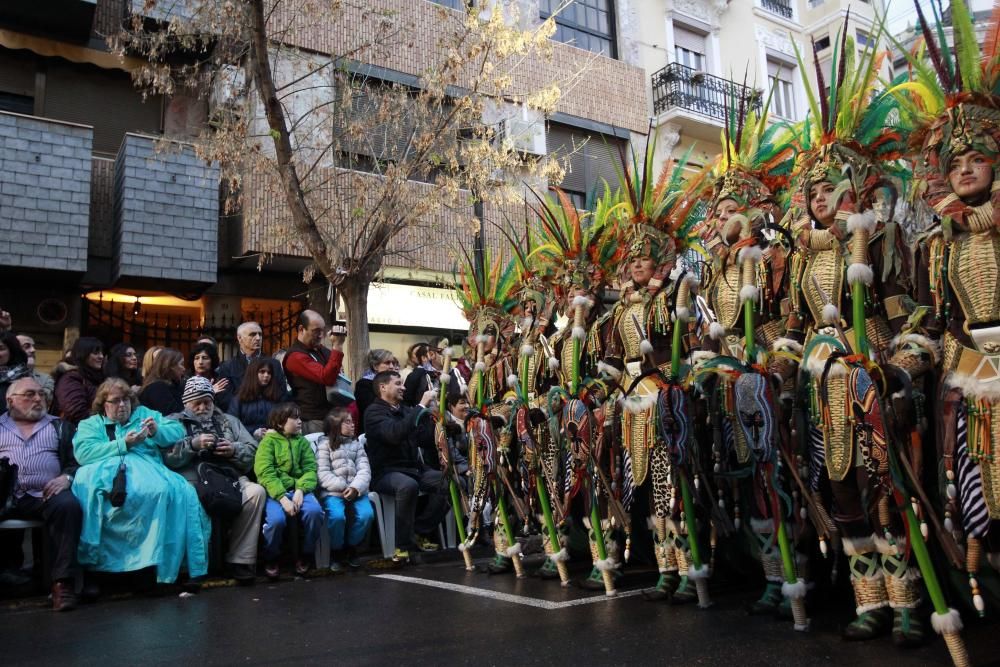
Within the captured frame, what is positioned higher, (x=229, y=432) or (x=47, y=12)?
(x=47, y=12)

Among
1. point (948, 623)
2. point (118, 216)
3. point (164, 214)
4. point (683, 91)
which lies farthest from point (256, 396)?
point (683, 91)

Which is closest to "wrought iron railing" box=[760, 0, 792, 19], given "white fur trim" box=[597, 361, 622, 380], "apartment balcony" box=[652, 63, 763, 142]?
"apartment balcony" box=[652, 63, 763, 142]

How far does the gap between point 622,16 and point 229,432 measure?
15013 mm

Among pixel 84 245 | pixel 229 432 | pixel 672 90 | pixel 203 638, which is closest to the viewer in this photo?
pixel 203 638

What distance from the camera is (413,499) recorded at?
7.12m

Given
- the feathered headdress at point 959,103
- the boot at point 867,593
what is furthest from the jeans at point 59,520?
the feathered headdress at point 959,103

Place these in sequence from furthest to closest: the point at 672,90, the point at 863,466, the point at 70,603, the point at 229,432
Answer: the point at 672,90 → the point at 229,432 → the point at 70,603 → the point at 863,466

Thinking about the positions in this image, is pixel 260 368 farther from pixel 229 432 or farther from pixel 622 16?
pixel 622 16

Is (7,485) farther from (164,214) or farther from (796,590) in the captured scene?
(164,214)

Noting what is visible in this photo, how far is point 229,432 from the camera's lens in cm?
645

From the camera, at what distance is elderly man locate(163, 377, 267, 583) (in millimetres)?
6027

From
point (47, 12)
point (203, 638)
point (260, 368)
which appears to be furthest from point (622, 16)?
point (203, 638)

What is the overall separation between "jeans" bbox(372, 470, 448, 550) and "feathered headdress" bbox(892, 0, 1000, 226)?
4.75m

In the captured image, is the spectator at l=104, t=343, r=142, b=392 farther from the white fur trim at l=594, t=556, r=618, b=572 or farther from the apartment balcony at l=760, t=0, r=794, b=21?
the apartment balcony at l=760, t=0, r=794, b=21
